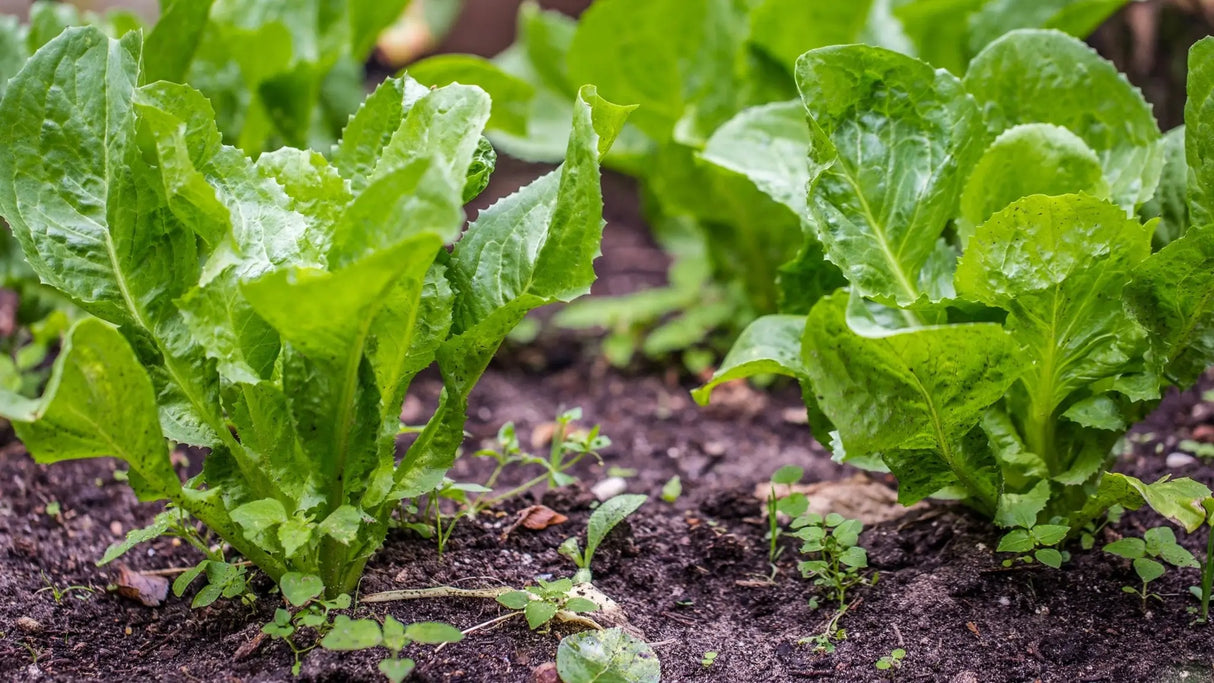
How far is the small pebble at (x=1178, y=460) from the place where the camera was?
2.24 meters

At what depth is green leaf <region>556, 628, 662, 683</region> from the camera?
1.50 meters

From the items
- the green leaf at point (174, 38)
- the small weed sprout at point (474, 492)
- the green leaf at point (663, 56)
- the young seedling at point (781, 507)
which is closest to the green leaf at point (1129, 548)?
the young seedling at point (781, 507)

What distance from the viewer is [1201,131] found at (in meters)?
1.67

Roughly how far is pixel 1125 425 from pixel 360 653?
1.33m

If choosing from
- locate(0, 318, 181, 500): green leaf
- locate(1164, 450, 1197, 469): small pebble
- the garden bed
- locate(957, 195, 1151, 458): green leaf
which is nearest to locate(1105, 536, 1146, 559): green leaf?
the garden bed

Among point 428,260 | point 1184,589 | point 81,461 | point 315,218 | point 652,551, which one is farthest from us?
point 81,461

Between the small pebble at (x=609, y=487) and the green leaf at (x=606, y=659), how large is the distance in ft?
2.38

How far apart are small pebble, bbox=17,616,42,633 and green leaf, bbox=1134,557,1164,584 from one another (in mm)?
1794

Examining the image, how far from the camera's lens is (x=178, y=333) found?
1.64m

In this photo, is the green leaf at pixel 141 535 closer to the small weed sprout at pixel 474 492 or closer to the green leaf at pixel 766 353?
the small weed sprout at pixel 474 492

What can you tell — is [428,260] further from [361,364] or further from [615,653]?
[615,653]

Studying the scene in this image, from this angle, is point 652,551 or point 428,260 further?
point 652,551

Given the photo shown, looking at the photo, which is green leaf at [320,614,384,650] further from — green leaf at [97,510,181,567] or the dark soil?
green leaf at [97,510,181,567]

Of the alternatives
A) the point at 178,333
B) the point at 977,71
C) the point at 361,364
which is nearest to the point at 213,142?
the point at 178,333
